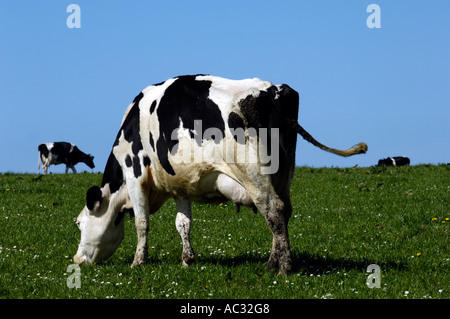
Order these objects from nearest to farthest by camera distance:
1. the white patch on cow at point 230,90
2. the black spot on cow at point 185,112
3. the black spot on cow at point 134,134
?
the white patch on cow at point 230,90 < the black spot on cow at point 185,112 < the black spot on cow at point 134,134

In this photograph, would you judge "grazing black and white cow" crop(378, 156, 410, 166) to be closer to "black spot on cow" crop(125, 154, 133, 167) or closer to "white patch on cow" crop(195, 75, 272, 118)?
"black spot on cow" crop(125, 154, 133, 167)

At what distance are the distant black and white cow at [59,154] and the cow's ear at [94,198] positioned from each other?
27.8 m

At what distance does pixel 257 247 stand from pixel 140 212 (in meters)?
2.78

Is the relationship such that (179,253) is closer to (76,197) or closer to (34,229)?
(34,229)

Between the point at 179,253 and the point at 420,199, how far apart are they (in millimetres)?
8343

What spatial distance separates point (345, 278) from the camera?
28.4 feet

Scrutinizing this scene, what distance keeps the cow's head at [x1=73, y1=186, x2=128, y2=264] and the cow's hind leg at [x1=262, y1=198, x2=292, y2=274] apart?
3.45 meters

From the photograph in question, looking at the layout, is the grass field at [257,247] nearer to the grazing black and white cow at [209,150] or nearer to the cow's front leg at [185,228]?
the cow's front leg at [185,228]

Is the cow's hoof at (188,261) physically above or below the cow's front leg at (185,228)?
below

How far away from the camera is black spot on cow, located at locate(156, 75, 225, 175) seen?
8.70m

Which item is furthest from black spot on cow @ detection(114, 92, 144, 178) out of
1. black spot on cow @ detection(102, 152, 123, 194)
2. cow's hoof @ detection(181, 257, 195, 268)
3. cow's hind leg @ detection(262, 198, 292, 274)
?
cow's hind leg @ detection(262, 198, 292, 274)

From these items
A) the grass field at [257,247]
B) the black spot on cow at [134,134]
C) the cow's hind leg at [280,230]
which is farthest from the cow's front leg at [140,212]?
the cow's hind leg at [280,230]

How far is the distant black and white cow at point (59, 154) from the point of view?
3688cm

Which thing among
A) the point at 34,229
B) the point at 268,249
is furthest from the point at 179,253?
the point at 34,229
